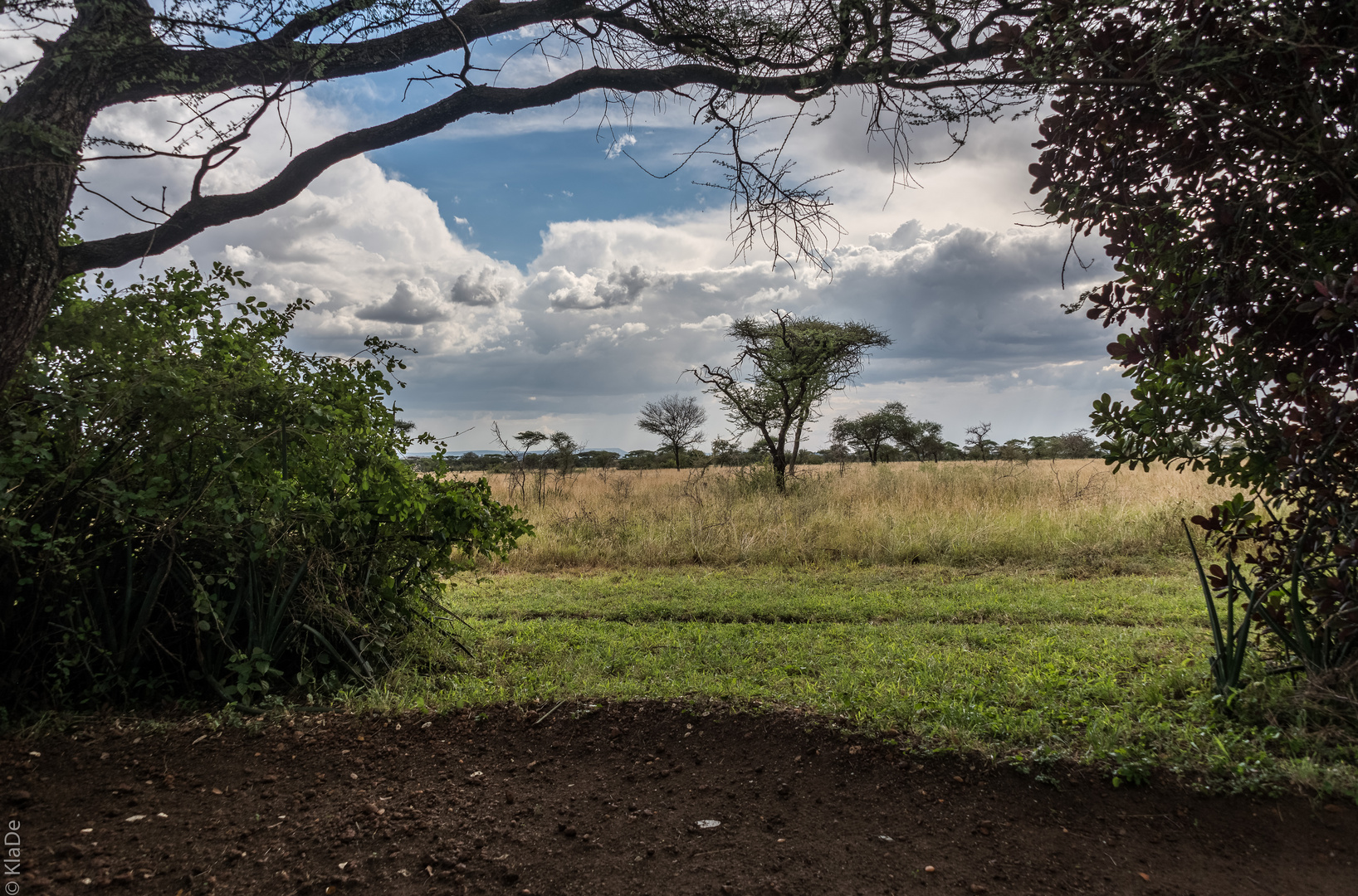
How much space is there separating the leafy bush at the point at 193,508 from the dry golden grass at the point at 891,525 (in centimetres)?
500

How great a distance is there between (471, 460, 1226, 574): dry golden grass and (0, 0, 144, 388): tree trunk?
6613mm

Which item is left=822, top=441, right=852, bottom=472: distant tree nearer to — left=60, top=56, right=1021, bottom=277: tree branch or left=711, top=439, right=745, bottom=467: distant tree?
left=711, top=439, right=745, bottom=467: distant tree

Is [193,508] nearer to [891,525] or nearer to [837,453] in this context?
[891,525]

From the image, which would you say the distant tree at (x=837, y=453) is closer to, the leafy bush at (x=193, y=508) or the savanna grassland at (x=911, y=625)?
the savanna grassland at (x=911, y=625)

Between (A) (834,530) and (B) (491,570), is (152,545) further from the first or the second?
(A) (834,530)

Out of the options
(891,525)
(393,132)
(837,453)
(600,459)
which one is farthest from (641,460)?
(393,132)

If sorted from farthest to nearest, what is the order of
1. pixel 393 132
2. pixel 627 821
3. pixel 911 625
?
pixel 911 625
pixel 393 132
pixel 627 821

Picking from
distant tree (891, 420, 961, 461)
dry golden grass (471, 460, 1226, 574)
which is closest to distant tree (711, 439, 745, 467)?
dry golden grass (471, 460, 1226, 574)

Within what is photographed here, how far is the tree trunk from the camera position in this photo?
2.88 meters

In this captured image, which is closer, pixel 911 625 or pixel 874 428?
pixel 911 625

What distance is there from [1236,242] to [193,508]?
497 cm

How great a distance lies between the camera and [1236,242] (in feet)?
10.2

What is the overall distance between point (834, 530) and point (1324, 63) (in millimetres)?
7110

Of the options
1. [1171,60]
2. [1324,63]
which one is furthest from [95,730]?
[1324,63]
